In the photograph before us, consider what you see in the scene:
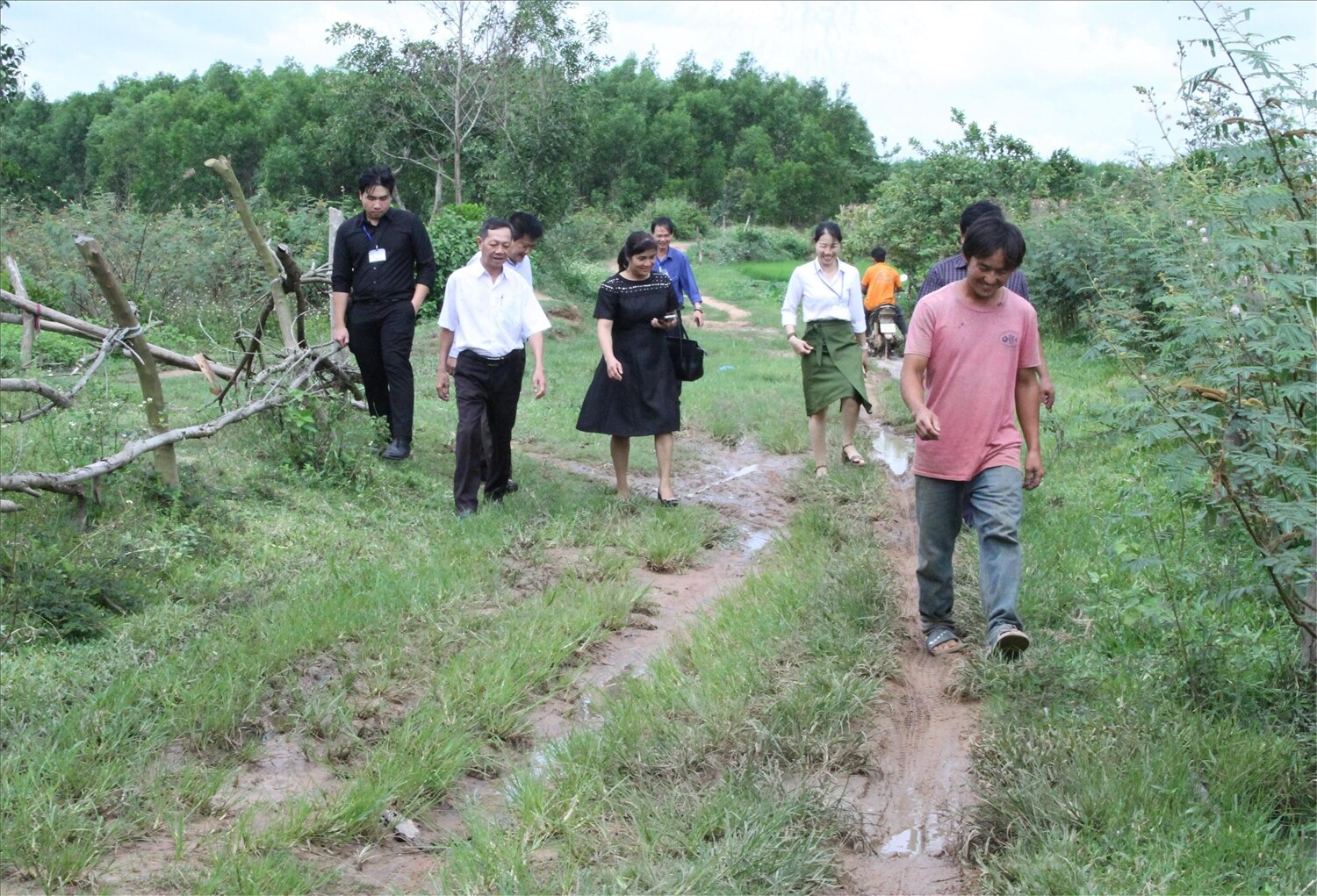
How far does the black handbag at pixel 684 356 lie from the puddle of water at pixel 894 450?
223 centimetres

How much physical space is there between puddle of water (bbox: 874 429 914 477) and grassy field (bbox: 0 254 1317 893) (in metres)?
2.56

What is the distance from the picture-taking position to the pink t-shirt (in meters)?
5.38

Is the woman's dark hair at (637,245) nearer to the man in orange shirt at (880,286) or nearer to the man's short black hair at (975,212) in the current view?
the man's short black hair at (975,212)

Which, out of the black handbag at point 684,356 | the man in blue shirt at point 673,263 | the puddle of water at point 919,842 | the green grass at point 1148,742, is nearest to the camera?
the green grass at point 1148,742

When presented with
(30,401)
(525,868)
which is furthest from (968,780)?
(30,401)

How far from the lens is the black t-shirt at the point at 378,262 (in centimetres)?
909

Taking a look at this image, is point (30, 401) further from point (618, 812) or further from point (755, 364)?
point (755, 364)

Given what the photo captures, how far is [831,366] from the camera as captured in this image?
31.5 ft

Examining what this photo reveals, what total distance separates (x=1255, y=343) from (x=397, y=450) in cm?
649

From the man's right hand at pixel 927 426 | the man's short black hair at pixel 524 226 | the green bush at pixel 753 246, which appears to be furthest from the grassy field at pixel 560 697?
the green bush at pixel 753 246

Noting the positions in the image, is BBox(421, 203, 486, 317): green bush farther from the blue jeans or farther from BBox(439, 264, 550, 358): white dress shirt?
the blue jeans

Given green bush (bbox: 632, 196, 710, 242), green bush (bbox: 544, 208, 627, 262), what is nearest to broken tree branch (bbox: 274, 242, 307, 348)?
green bush (bbox: 544, 208, 627, 262)

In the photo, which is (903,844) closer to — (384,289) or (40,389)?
(40,389)

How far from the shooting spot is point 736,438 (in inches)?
460
